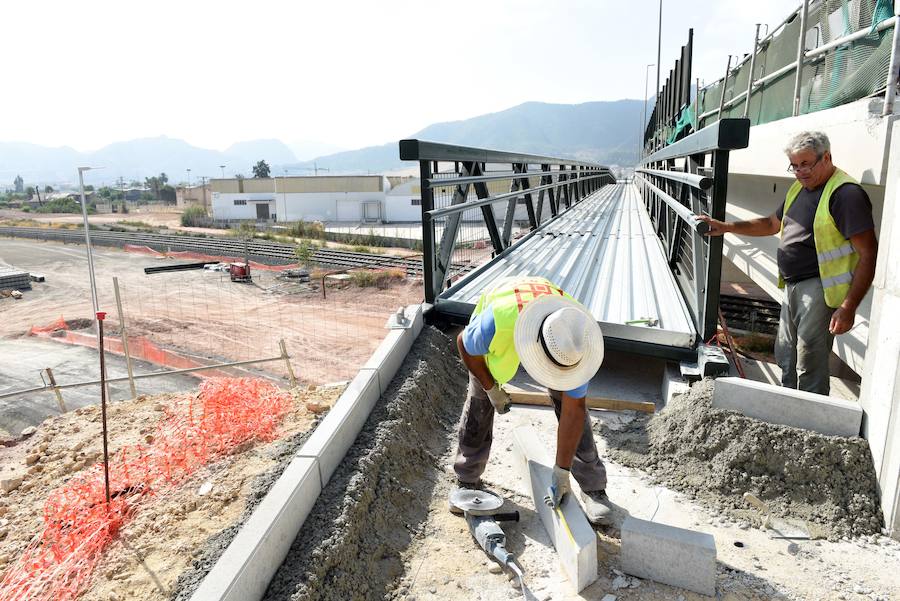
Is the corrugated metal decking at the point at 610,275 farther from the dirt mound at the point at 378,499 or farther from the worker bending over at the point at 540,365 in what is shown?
the worker bending over at the point at 540,365

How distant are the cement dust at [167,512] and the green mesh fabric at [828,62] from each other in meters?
4.50

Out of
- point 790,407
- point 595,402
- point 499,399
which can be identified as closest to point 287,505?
point 499,399

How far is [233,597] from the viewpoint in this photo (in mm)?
2098

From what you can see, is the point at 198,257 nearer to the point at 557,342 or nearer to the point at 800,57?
the point at 800,57

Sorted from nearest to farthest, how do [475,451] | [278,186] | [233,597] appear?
[233,597]
[475,451]
[278,186]

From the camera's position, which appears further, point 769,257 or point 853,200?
point 769,257

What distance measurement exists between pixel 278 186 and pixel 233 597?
65612 millimetres

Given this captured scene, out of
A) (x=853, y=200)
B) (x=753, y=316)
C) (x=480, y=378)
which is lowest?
(x=753, y=316)

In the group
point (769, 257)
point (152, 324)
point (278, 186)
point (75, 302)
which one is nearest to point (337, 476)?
point (769, 257)

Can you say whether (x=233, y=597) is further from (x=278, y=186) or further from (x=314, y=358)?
(x=278, y=186)

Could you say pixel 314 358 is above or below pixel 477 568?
below

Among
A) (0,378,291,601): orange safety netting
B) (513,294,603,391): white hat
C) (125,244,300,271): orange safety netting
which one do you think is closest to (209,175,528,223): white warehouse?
(125,244,300,271): orange safety netting

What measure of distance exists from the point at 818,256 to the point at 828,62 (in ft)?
8.57

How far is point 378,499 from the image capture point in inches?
117
